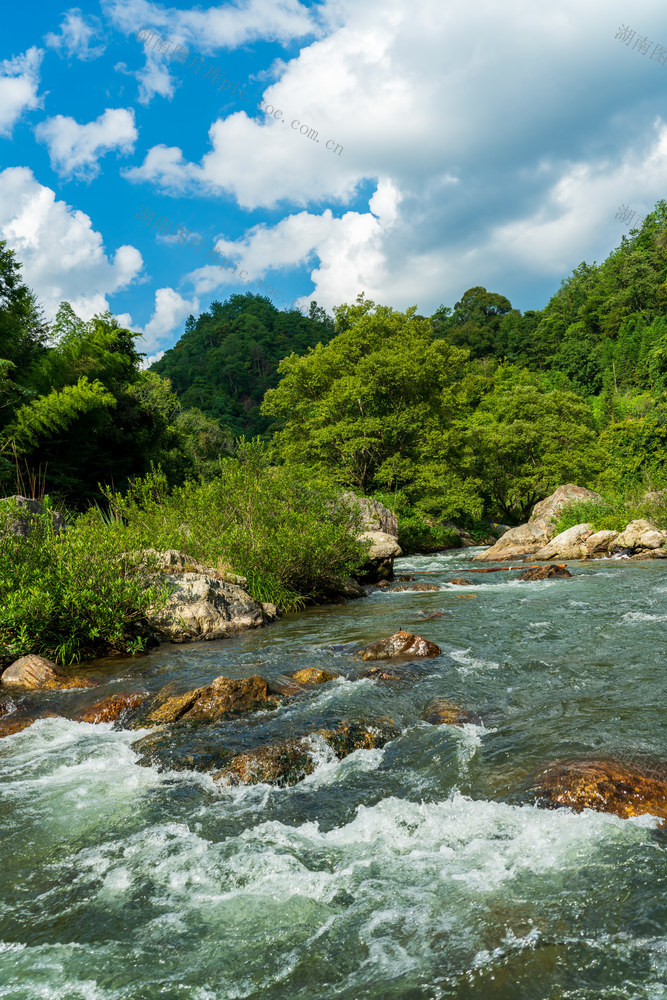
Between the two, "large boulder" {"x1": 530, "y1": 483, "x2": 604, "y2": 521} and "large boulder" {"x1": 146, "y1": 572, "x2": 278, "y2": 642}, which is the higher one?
"large boulder" {"x1": 146, "y1": 572, "x2": 278, "y2": 642}

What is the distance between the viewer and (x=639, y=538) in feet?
69.6

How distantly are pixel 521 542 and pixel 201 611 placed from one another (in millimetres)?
20527

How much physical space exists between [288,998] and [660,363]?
42.1 meters

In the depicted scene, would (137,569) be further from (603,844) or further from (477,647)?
(603,844)

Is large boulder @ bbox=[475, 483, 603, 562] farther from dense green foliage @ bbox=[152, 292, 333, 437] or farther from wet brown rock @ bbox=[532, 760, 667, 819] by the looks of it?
dense green foliage @ bbox=[152, 292, 333, 437]

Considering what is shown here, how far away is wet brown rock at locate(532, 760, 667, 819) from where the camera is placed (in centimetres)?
386

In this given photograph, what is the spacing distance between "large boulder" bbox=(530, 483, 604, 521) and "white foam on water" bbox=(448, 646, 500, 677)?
845 inches

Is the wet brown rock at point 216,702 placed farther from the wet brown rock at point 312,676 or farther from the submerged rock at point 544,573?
the submerged rock at point 544,573

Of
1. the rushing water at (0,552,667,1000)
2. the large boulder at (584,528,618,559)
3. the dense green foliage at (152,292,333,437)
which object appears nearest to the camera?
the rushing water at (0,552,667,1000)

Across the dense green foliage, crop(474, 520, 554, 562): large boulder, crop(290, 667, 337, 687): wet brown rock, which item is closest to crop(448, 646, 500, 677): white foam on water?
crop(290, 667, 337, 687): wet brown rock

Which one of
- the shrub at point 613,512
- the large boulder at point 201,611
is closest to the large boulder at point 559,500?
the shrub at point 613,512

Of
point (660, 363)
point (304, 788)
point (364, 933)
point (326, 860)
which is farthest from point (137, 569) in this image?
point (660, 363)

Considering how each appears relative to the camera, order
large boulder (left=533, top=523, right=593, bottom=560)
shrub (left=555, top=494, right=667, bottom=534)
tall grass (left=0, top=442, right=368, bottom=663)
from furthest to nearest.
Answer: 1. shrub (left=555, top=494, right=667, bottom=534)
2. large boulder (left=533, top=523, right=593, bottom=560)
3. tall grass (left=0, top=442, right=368, bottom=663)

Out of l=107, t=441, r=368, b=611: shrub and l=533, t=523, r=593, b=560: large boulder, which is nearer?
Answer: l=107, t=441, r=368, b=611: shrub
